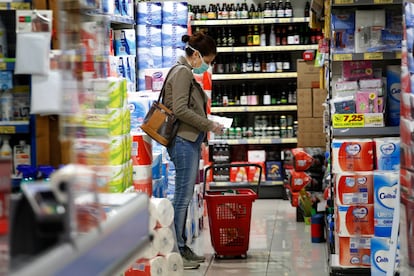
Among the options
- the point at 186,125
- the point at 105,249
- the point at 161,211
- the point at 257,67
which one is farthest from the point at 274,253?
the point at 105,249

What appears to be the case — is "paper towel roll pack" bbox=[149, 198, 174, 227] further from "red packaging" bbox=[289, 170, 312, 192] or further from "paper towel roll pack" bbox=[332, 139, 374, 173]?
"red packaging" bbox=[289, 170, 312, 192]

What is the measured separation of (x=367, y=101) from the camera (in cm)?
540

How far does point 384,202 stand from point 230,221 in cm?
188

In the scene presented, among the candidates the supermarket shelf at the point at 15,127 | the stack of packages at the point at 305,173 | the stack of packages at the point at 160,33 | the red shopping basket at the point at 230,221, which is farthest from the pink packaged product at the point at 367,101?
the stack of packages at the point at 305,173

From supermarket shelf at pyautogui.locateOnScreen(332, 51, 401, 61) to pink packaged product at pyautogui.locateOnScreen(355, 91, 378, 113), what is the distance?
0.80 feet

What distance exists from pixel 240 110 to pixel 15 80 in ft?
24.9

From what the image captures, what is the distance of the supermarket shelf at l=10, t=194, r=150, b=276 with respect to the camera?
135 centimetres

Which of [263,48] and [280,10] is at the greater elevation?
[280,10]

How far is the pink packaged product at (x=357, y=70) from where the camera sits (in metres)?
5.65

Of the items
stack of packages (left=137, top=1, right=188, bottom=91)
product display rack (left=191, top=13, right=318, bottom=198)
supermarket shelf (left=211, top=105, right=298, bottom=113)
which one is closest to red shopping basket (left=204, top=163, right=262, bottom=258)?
stack of packages (left=137, top=1, right=188, bottom=91)

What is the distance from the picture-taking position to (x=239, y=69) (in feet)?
36.2

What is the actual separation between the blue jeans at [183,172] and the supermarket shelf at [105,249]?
412cm

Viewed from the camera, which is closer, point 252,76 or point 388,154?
point 388,154

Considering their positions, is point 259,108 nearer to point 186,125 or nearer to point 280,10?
point 280,10
